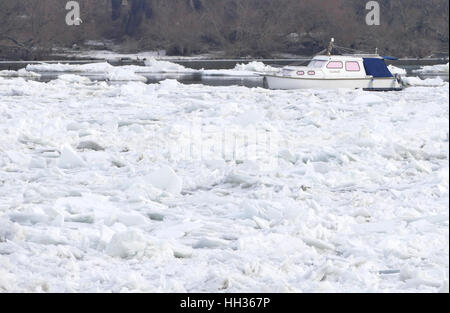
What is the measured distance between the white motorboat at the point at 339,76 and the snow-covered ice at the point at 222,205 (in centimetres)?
910

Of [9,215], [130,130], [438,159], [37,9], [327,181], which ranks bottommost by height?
[9,215]

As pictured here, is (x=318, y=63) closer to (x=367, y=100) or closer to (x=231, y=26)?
(x=367, y=100)

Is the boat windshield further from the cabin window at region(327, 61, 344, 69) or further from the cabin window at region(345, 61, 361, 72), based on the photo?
the cabin window at region(345, 61, 361, 72)

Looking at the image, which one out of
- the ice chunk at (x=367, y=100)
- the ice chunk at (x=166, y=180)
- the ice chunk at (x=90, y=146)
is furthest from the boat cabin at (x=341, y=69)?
the ice chunk at (x=166, y=180)

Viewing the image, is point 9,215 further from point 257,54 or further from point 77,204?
point 257,54

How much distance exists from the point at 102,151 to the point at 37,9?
252ft

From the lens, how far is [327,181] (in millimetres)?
7656

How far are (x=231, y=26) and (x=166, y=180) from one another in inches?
2887

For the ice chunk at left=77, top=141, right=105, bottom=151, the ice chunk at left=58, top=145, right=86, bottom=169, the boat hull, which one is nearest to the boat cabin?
the boat hull

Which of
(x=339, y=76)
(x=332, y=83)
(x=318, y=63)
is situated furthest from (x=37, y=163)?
(x=318, y=63)

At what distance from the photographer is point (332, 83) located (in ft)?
71.4

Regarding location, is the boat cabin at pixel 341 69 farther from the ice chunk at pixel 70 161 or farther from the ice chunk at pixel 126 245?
the ice chunk at pixel 126 245

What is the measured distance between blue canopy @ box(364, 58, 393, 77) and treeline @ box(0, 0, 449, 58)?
45614mm
